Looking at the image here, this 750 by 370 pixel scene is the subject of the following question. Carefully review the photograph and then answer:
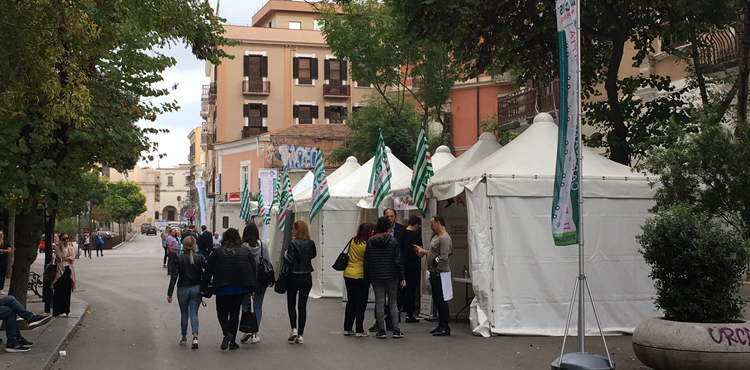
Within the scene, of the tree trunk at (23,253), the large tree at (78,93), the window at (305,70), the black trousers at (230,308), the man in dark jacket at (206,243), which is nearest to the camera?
the large tree at (78,93)

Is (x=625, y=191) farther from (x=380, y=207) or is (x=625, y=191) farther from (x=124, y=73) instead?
(x=124, y=73)

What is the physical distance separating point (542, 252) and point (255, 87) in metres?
48.5

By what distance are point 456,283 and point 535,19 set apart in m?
5.22

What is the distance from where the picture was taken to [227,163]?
59.1m

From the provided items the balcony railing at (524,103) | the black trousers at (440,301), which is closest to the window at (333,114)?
the balcony railing at (524,103)

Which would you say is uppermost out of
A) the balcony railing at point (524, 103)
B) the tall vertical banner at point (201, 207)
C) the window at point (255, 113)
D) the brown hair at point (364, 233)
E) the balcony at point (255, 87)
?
the balcony at point (255, 87)

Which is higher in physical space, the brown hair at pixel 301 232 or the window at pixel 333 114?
the window at pixel 333 114

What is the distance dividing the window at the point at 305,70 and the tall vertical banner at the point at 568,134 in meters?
51.8

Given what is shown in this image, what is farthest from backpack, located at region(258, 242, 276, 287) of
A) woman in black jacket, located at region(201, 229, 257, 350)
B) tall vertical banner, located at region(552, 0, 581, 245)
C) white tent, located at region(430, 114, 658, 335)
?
tall vertical banner, located at region(552, 0, 581, 245)

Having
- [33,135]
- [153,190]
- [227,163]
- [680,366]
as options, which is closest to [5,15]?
[33,135]

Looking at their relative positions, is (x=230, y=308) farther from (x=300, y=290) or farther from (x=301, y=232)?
(x=301, y=232)

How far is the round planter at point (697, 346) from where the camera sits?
8172mm

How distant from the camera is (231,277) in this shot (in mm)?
10844

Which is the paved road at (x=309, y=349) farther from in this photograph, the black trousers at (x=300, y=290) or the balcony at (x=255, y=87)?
the balcony at (x=255, y=87)
